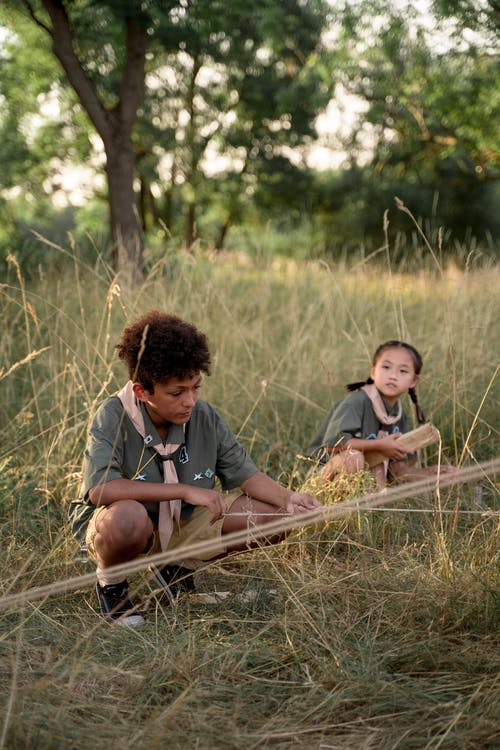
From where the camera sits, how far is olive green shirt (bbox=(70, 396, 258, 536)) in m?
2.91

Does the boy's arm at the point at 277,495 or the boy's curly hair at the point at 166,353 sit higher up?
the boy's curly hair at the point at 166,353

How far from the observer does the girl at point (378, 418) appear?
12.6ft

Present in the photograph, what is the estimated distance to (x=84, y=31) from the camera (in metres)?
9.91

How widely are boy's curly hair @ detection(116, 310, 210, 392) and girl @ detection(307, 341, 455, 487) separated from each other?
112 cm

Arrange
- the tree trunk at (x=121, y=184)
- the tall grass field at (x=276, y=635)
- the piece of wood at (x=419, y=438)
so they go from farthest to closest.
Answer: the tree trunk at (x=121, y=184) → the piece of wood at (x=419, y=438) → the tall grass field at (x=276, y=635)

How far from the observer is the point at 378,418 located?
398 centimetres

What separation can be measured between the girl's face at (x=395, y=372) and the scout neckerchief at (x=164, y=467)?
1320 millimetres

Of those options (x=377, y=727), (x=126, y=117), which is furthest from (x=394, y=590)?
(x=126, y=117)

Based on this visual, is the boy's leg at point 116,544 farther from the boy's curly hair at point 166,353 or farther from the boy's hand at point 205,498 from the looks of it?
the boy's curly hair at point 166,353

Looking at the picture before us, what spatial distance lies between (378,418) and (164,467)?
52.3 inches

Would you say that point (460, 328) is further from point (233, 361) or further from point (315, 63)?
point (315, 63)

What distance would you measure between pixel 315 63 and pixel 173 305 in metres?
9.01

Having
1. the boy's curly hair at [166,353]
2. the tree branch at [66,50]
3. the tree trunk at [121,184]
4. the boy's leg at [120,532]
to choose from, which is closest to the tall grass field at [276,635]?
the boy's leg at [120,532]

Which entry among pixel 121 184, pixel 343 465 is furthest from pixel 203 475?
pixel 121 184
